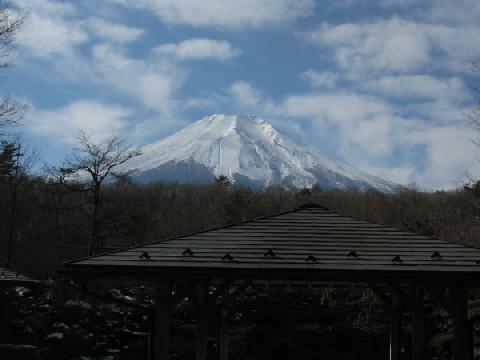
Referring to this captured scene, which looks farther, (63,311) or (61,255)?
(61,255)

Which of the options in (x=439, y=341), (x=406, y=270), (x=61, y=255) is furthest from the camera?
(x=61, y=255)

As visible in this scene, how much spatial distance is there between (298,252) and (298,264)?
0.51 m

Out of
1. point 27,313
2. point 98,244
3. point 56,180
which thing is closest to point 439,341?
point 27,313

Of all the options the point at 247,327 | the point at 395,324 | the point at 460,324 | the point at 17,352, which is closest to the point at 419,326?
the point at 395,324

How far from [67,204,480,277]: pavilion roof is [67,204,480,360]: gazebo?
0.05 ft

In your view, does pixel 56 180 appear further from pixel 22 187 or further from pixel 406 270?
pixel 406 270

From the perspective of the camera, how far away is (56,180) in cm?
3362

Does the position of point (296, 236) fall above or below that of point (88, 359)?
above

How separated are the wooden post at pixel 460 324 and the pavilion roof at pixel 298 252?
1.32 ft

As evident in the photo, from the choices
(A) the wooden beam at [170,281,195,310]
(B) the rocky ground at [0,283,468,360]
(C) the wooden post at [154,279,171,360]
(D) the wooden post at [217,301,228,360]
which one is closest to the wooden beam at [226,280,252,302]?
(D) the wooden post at [217,301,228,360]

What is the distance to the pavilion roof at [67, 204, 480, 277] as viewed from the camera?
28.5 feet

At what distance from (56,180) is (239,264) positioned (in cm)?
2670

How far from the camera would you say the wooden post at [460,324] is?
8711 mm

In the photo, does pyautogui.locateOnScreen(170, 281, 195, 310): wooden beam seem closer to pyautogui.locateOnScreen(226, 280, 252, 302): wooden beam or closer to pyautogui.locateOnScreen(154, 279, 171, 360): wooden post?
pyautogui.locateOnScreen(154, 279, 171, 360): wooden post
